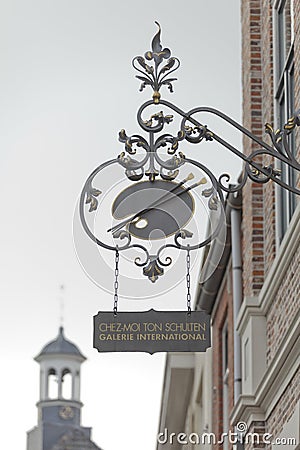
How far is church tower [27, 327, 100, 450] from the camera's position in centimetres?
11238

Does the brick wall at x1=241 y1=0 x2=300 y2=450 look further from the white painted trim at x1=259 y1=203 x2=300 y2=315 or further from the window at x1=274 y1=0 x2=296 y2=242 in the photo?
the window at x1=274 y1=0 x2=296 y2=242

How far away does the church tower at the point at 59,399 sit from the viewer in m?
112

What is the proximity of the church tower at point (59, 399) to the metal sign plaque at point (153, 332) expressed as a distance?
4018 inches

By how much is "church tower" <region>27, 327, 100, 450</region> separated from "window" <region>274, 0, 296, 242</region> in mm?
97908

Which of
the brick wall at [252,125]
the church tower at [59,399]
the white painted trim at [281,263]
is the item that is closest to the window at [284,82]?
the white painted trim at [281,263]

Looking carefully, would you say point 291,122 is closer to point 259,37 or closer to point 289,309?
point 289,309

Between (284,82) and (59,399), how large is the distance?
338 feet

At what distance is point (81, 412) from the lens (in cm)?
11844

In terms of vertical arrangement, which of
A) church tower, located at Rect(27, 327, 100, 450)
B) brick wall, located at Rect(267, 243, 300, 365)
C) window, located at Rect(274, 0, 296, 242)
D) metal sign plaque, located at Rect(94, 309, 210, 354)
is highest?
church tower, located at Rect(27, 327, 100, 450)

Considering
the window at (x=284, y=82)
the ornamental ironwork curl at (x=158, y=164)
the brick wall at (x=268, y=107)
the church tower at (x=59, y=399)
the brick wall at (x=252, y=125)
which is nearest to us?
the ornamental ironwork curl at (x=158, y=164)

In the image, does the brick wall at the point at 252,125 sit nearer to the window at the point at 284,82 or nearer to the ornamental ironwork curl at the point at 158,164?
the window at the point at 284,82

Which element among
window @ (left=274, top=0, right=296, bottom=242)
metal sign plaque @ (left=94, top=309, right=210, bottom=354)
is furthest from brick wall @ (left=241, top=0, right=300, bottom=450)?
metal sign plaque @ (left=94, top=309, right=210, bottom=354)

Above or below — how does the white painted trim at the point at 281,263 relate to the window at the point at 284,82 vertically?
below

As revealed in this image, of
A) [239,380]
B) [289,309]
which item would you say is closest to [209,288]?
[239,380]
